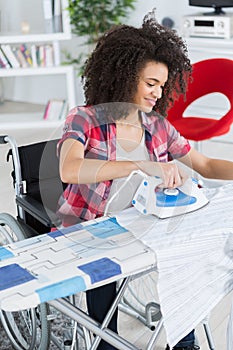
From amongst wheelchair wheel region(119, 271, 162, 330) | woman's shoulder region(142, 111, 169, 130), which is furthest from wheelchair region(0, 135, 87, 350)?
woman's shoulder region(142, 111, 169, 130)

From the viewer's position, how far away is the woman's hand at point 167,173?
6.14 ft

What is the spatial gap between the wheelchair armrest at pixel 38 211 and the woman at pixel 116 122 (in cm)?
4

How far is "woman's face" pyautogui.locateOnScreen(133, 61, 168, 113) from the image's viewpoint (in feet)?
6.75

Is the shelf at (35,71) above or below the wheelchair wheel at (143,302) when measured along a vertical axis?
above

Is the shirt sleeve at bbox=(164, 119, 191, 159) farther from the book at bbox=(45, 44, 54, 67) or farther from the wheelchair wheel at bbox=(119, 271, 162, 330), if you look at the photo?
the book at bbox=(45, 44, 54, 67)

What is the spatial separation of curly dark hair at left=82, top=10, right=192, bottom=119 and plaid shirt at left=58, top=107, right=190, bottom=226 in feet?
0.19

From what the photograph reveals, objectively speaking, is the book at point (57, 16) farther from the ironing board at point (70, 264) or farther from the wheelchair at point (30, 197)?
the ironing board at point (70, 264)

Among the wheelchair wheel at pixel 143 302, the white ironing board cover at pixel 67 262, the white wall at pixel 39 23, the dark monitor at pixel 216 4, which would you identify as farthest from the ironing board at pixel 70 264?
the white wall at pixel 39 23

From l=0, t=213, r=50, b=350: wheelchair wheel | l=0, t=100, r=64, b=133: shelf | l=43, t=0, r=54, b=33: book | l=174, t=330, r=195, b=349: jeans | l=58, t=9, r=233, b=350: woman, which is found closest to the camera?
l=58, t=9, r=233, b=350: woman

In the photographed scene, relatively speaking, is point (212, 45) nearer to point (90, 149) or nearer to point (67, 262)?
point (90, 149)

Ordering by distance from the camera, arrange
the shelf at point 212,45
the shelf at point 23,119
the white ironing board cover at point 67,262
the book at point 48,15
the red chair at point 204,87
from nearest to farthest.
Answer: the white ironing board cover at point 67,262, the red chair at point 204,87, the shelf at point 212,45, the book at point 48,15, the shelf at point 23,119

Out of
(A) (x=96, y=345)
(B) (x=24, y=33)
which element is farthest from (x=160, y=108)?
(B) (x=24, y=33)

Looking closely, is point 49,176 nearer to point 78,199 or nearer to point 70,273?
point 78,199

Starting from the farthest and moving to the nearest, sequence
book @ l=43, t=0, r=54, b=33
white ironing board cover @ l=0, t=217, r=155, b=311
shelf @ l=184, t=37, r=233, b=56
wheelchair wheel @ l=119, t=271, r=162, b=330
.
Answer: book @ l=43, t=0, r=54, b=33 → shelf @ l=184, t=37, r=233, b=56 → wheelchair wheel @ l=119, t=271, r=162, b=330 → white ironing board cover @ l=0, t=217, r=155, b=311
